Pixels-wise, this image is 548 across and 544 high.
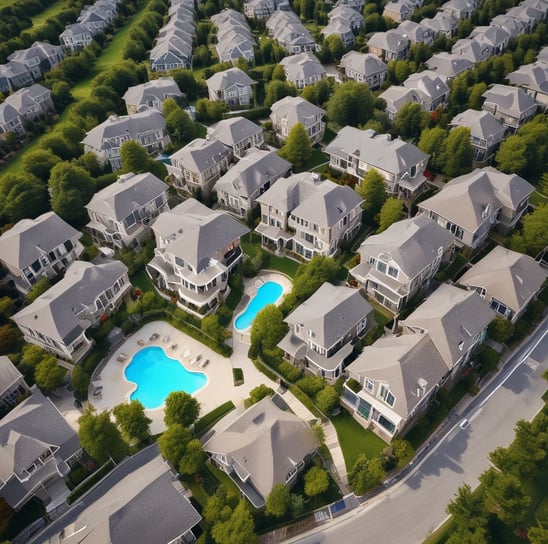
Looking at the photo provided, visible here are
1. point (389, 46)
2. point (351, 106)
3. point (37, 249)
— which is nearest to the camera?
point (37, 249)

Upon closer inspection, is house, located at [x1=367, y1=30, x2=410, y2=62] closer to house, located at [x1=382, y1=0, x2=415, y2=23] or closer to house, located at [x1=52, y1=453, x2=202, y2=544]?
house, located at [x1=382, y1=0, x2=415, y2=23]

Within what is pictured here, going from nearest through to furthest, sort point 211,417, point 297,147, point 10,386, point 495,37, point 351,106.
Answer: point 211,417, point 10,386, point 297,147, point 351,106, point 495,37

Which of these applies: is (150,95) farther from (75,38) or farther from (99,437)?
(99,437)

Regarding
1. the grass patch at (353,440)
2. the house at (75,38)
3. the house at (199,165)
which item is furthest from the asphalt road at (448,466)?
the house at (75,38)

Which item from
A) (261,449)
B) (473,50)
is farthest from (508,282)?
(473,50)

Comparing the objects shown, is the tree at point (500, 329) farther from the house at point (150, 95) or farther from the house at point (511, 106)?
the house at point (150, 95)

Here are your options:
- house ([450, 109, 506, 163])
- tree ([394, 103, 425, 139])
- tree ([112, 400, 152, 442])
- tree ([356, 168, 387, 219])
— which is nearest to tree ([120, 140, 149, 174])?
tree ([356, 168, 387, 219])
